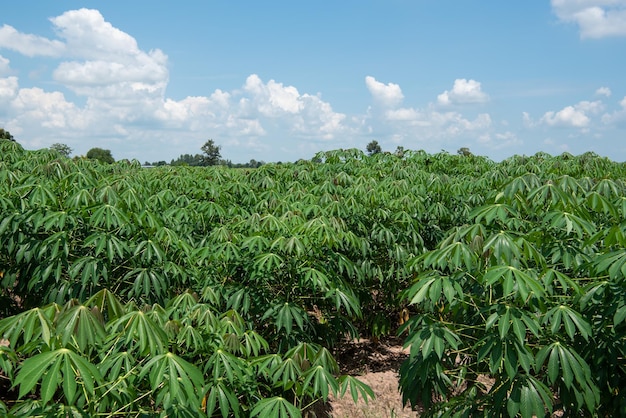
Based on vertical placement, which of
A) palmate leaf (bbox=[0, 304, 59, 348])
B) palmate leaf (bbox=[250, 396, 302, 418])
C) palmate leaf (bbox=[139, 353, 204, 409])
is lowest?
palmate leaf (bbox=[250, 396, 302, 418])

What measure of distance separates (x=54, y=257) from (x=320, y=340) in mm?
2347

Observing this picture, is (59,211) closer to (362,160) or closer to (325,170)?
(325,170)

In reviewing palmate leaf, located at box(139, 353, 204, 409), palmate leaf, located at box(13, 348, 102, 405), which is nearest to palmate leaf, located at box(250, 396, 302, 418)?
palmate leaf, located at box(139, 353, 204, 409)

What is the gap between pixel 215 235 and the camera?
4.28m

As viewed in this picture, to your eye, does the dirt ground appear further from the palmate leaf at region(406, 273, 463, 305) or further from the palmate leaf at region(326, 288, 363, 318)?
the palmate leaf at region(406, 273, 463, 305)

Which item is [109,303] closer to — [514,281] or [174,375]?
[174,375]

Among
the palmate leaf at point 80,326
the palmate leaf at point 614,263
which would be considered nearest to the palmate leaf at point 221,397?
the palmate leaf at point 80,326

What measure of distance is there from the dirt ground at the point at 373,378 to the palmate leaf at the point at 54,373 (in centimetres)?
326

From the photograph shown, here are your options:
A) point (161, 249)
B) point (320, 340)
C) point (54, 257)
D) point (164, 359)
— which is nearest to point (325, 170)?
point (320, 340)

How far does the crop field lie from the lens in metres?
2.08

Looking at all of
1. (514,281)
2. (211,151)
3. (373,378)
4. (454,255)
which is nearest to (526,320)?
(514,281)

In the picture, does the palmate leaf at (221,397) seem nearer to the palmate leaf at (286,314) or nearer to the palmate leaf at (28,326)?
the palmate leaf at (28,326)

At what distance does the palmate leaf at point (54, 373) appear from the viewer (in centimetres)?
155

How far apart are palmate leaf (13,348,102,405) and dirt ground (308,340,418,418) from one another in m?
3.26
